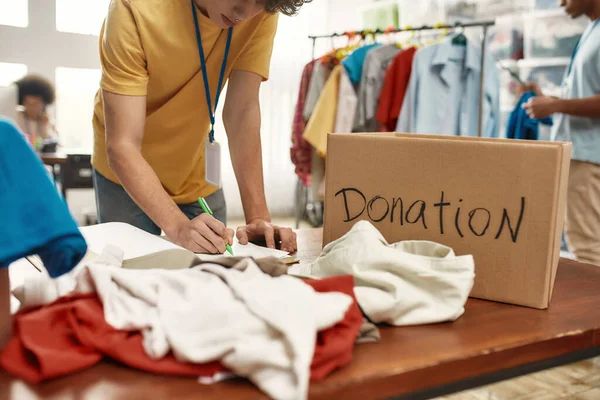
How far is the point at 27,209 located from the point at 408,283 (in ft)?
1.52

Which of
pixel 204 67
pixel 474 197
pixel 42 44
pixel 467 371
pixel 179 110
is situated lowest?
pixel 467 371

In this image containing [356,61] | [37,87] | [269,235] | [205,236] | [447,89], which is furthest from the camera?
[37,87]

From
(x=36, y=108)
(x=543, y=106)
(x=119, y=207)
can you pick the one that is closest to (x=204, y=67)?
(x=119, y=207)

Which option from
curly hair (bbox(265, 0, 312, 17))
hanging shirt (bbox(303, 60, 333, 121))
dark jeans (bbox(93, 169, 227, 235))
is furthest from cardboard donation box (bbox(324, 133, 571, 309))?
hanging shirt (bbox(303, 60, 333, 121))

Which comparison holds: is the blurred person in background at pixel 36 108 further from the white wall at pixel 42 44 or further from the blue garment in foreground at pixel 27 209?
the blue garment in foreground at pixel 27 209

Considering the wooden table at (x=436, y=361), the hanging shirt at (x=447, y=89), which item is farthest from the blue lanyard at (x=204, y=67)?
the hanging shirt at (x=447, y=89)

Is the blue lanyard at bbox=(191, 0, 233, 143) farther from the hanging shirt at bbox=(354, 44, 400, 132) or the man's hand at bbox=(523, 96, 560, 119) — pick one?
the hanging shirt at bbox=(354, 44, 400, 132)

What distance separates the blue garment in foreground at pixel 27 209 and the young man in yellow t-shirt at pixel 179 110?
0.46m

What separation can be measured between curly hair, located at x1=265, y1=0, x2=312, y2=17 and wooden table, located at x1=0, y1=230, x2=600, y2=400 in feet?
2.31

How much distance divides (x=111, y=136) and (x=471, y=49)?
7.32 ft

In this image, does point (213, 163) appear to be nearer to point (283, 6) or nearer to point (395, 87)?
point (283, 6)

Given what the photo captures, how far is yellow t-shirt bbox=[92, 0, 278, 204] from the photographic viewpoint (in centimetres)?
120

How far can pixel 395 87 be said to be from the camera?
10.3 ft

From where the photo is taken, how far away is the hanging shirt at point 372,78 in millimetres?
3215
